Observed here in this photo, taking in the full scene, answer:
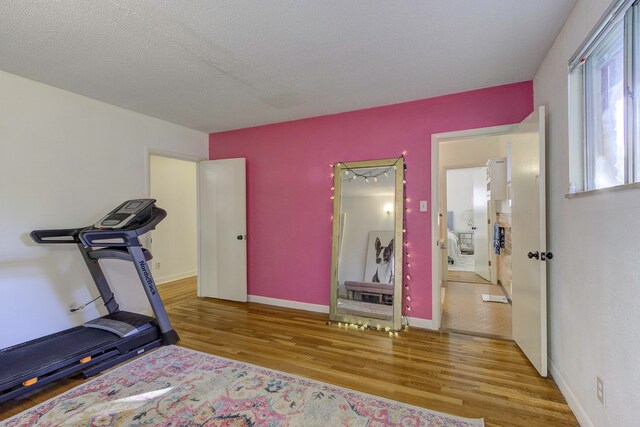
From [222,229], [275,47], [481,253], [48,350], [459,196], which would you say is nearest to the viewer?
[275,47]

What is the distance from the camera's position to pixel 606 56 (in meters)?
1.57

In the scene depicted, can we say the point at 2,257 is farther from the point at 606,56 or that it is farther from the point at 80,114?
the point at 606,56

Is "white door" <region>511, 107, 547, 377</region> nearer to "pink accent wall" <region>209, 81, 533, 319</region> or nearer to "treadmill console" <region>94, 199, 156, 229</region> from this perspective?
"pink accent wall" <region>209, 81, 533, 319</region>

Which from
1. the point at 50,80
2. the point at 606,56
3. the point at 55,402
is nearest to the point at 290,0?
the point at 606,56

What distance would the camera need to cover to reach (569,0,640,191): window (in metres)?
1.29

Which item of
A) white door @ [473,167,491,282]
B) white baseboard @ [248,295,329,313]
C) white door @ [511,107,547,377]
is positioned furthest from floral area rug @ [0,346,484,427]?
white door @ [473,167,491,282]

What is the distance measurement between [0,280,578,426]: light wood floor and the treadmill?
0.17 meters

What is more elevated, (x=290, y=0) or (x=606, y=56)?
(x=290, y=0)

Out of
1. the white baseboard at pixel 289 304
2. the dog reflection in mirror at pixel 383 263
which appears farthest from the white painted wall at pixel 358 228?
the white baseboard at pixel 289 304

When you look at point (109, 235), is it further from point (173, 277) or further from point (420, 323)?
point (173, 277)

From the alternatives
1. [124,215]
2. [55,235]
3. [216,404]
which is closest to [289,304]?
[216,404]

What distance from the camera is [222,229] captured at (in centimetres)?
427

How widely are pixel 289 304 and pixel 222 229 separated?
1432mm

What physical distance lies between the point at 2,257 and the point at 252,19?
277 centimetres
